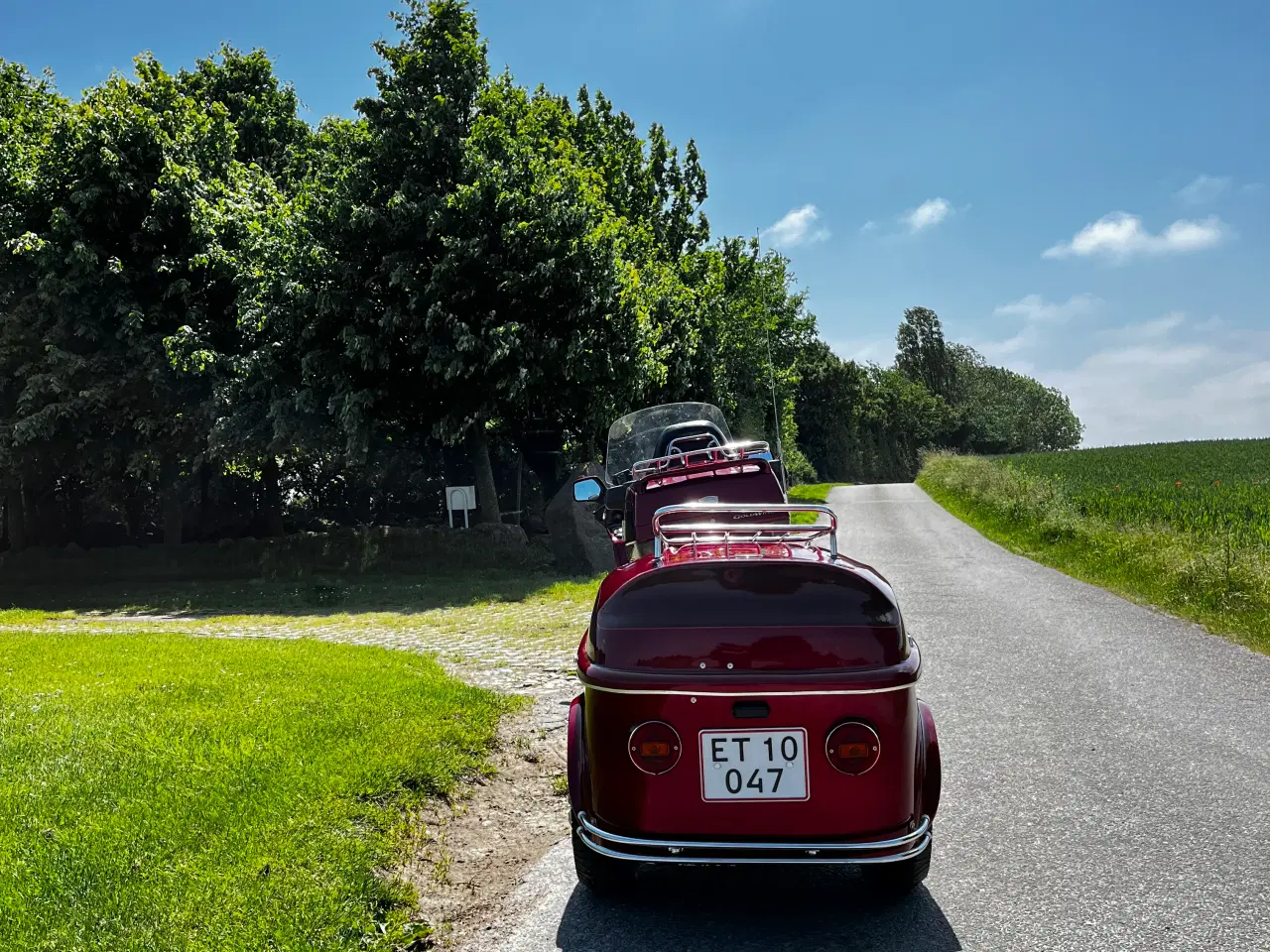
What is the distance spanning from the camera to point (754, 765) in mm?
3697

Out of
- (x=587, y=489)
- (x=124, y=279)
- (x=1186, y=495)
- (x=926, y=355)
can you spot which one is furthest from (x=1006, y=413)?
(x=587, y=489)

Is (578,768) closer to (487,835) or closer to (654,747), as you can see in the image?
(654,747)

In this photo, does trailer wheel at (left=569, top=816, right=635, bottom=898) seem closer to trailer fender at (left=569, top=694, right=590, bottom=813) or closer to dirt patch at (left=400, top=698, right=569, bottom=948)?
trailer fender at (left=569, top=694, right=590, bottom=813)

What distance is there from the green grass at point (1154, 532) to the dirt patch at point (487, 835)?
763 centimetres

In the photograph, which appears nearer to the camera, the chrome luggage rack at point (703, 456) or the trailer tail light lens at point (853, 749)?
the trailer tail light lens at point (853, 749)

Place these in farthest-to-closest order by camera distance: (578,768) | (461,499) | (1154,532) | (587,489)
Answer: (461,499) < (1154,532) < (587,489) < (578,768)

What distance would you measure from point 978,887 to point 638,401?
2162 centimetres

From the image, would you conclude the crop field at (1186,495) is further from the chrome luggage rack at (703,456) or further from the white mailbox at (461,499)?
the white mailbox at (461,499)

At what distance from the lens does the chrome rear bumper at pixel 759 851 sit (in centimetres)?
365

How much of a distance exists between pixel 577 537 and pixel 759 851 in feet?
54.3

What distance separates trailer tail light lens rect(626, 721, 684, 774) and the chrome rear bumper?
0.29m

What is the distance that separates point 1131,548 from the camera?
16.1m

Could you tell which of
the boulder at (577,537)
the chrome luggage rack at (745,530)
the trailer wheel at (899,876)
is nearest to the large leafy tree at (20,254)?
the boulder at (577,537)

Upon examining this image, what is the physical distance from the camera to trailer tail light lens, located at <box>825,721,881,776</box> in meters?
3.69
